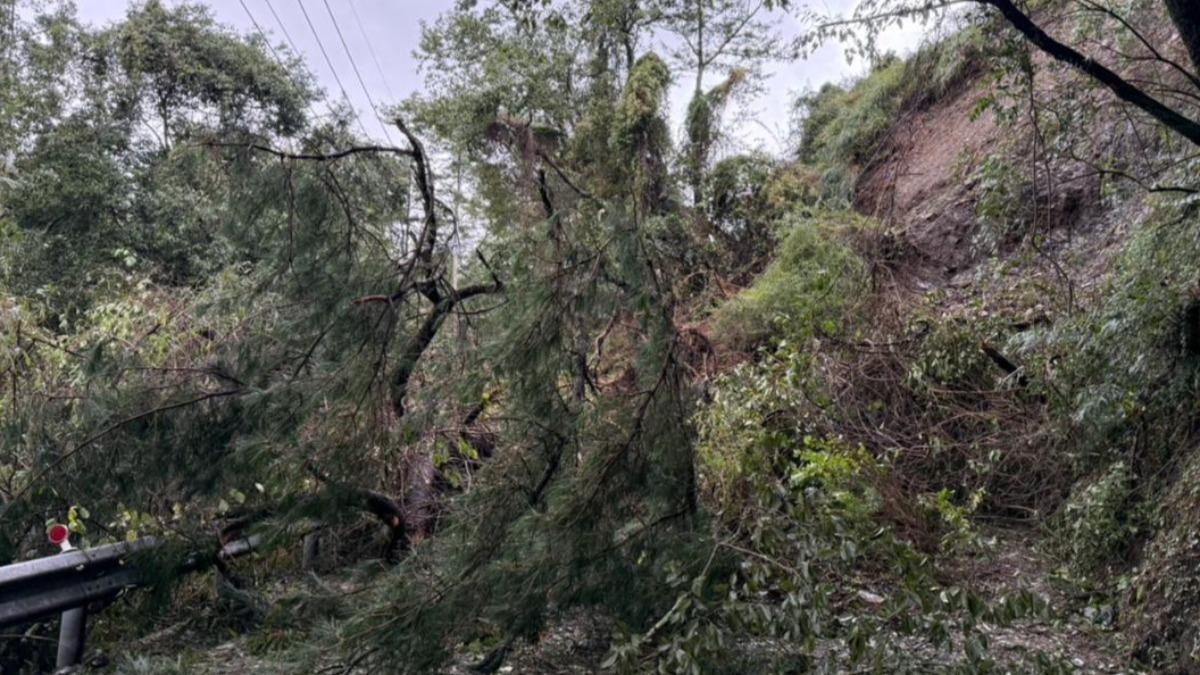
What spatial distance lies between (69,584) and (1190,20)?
503 cm

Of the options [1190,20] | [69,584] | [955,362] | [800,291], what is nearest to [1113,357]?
[955,362]

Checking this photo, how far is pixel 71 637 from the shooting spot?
10.5 feet

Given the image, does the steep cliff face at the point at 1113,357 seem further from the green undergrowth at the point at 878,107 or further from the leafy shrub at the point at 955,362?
the green undergrowth at the point at 878,107

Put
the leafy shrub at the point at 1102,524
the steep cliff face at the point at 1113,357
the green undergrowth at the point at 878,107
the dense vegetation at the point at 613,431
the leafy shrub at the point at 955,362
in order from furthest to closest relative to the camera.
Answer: the green undergrowth at the point at 878,107 → the leafy shrub at the point at 955,362 → the leafy shrub at the point at 1102,524 → the steep cliff face at the point at 1113,357 → the dense vegetation at the point at 613,431

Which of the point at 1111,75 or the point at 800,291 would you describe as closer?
the point at 1111,75

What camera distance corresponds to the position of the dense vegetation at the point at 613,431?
9.55 ft

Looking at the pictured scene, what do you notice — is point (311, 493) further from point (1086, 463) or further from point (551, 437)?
point (1086, 463)

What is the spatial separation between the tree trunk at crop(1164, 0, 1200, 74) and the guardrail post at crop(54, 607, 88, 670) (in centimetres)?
503

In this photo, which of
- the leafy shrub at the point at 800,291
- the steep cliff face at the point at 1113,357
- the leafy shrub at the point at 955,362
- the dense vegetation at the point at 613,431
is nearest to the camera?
the dense vegetation at the point at 613,431

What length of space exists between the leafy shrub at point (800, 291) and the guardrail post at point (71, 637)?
4637 millimetres

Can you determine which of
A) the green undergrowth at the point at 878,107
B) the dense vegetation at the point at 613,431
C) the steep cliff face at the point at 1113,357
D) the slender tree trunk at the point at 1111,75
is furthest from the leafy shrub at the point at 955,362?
the green undergrowth at the point at 878,107

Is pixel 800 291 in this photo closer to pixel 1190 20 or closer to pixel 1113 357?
pixel 1113 357

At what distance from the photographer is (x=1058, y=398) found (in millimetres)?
4742

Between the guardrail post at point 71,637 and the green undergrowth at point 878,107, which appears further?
Result: the green undergrowth at point 878,107
